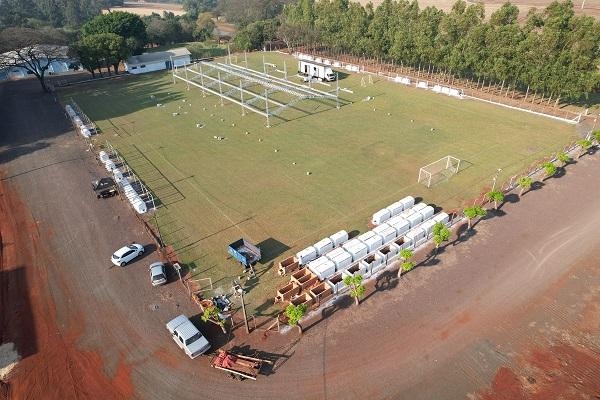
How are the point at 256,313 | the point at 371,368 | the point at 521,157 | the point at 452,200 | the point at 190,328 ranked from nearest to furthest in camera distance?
the point at 371,368, the point at 190,328, the point at 256,313, the point at 452,200, the point at 521,157

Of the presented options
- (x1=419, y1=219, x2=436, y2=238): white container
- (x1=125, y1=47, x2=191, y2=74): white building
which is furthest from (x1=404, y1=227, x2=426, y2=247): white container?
(x1=125, y1=47, x2=191, y2=74): white building

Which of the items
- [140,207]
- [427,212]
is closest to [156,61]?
[140,207]

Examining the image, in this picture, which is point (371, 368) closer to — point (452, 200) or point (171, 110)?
point (452, 200)

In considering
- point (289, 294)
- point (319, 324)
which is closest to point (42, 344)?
point (289, 294)

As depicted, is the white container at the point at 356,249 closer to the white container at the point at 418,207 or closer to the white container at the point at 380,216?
the white container at the point at 380,216

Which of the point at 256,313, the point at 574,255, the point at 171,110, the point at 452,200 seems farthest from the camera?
the point at 171,110

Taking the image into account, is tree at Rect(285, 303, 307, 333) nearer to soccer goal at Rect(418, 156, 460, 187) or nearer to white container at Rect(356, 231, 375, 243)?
white container at Rect(356, 231, 375, 243)
